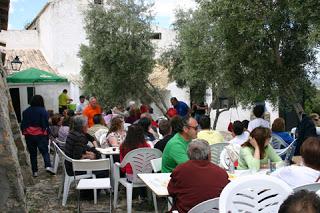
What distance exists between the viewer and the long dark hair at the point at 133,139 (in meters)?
7.17

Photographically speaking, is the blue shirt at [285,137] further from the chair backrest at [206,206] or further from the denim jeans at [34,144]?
the chair backrest at [206,206]

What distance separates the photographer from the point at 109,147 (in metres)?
8.95

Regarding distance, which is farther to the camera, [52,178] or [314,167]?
[52,178]

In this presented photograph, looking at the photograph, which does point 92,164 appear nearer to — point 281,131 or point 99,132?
point 99,132

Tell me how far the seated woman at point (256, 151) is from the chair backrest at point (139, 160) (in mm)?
1473

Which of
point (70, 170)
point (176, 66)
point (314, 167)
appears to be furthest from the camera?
point (176, 66)

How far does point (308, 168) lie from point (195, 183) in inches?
43.5

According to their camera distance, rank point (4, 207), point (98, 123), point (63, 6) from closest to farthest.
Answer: point (4, 207), point (98, 123), point (63, 6)

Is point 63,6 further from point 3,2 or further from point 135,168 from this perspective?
point 135,168

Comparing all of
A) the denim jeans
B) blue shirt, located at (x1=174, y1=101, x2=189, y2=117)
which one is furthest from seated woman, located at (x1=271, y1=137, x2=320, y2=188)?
blue shirt, located at (x1=174, y1=101, x2=189, y2=117)

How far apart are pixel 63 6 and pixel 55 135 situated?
59.1ft

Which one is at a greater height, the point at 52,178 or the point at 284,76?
the point at 284,76

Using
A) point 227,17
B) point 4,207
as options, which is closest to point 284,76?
point 227,17

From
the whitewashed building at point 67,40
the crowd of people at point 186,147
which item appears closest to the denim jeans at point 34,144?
the crowd of people at point 186,147
